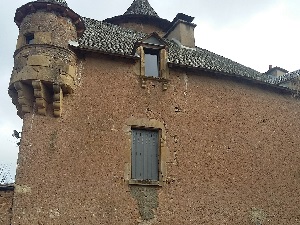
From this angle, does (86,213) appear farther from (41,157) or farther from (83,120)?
(83,120)

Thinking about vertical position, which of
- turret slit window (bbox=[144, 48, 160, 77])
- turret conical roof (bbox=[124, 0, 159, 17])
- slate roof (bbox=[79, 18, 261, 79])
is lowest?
turret slit window (bbox=[144, 48, 160, 77])

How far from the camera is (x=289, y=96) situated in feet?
52.6

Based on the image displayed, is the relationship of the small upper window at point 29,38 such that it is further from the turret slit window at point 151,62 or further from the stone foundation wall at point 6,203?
the stone foundation wall at point 6,203

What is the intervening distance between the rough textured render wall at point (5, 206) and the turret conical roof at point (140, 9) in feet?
41.4

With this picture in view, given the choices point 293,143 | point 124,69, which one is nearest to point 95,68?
point 124,69

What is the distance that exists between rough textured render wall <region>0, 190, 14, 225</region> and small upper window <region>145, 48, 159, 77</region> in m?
6.46

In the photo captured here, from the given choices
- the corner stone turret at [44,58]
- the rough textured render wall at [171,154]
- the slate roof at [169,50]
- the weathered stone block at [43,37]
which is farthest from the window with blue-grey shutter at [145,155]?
the weathered stone block at [43,37]

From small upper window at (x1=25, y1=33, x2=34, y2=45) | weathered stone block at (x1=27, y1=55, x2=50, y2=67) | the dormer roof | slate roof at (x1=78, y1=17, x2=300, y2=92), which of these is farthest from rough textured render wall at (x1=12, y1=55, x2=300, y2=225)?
the dormer roof

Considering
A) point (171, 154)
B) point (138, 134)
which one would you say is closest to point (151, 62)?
point (138, 134)

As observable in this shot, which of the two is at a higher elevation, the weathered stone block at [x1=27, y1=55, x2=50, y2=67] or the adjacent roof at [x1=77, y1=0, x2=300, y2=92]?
the adjacent roof at [x1=77, y1=0, x2=300, y2=92]

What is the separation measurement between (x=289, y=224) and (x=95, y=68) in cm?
949

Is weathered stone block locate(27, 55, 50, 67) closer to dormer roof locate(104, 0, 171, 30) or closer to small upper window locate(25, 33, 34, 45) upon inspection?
small upper window locate(25, 33, 34, 45)

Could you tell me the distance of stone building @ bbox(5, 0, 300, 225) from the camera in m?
11.3

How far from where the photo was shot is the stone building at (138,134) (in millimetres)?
11320
